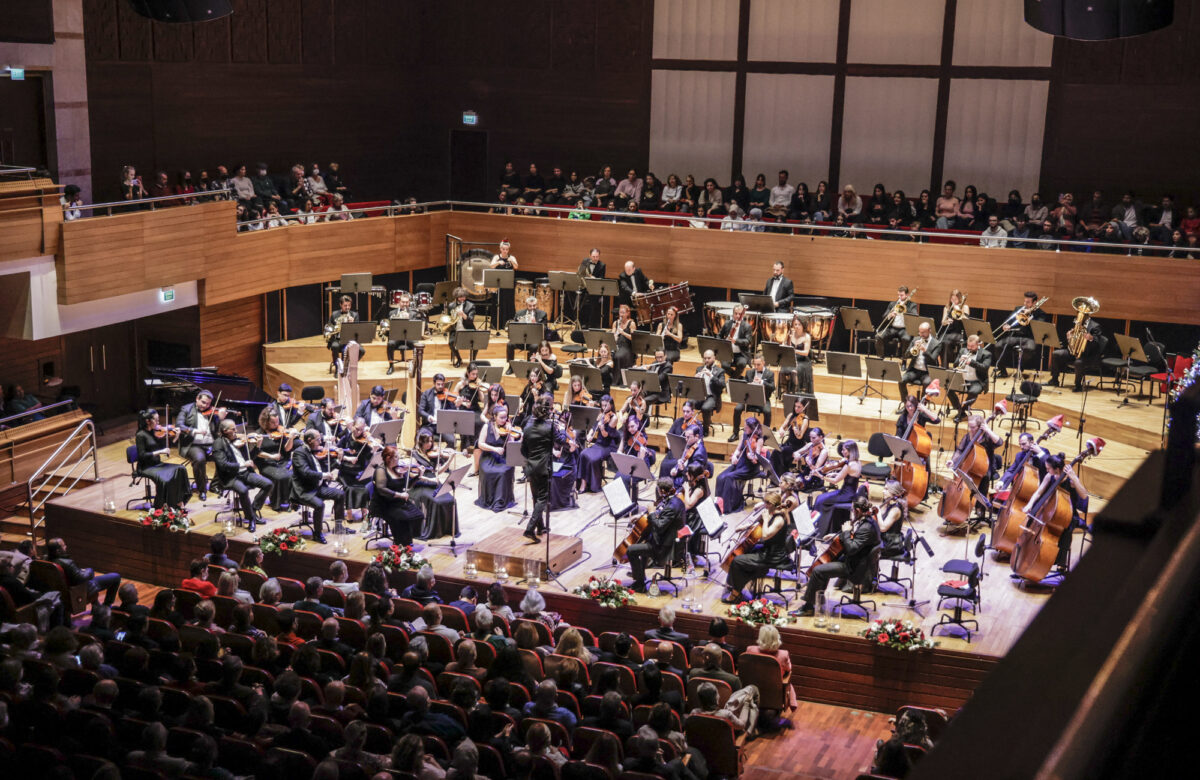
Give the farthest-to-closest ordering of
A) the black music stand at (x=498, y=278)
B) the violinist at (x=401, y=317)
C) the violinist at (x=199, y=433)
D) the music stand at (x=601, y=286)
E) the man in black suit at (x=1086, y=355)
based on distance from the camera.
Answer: the black music stand at (x=498, y=278)
the violinist at (x=401, y=317)
the music stand at (x=601, y=286)
the man in black suit at (x=1086, y=355)
the violinist at (x=199, y=433)

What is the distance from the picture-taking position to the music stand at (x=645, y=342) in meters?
16.1

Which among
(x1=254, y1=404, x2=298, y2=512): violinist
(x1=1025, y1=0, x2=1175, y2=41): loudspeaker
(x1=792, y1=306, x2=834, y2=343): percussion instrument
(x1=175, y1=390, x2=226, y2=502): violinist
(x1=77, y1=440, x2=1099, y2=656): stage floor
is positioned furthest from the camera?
(x1=792, y1=306, x2=834, y2=343): percussion instrument

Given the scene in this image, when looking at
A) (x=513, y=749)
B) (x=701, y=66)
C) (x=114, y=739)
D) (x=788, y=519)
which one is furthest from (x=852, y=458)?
(x=701, y=66)

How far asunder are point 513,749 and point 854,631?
4311 mm

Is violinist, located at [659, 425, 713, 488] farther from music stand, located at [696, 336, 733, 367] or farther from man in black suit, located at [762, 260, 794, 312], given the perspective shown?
man in black suit, located at [762, 260, 794, 312]

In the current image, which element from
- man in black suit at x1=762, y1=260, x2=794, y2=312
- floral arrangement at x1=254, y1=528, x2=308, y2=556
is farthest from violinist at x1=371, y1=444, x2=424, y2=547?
man in black suit at x1=762, y1=260, x2=794, y2=312

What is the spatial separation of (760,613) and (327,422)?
18.6 feet

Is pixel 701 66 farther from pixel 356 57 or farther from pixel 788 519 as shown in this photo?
Answer: pixel 788 519

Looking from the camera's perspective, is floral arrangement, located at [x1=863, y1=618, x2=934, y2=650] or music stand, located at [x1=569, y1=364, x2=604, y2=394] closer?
floral arrangement, located at [x1=863, y1=618, x2=934, y2=650]

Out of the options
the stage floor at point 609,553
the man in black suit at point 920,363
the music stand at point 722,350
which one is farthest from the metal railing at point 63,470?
the man in black suit at point 920,363

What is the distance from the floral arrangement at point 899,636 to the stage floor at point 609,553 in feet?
0.77

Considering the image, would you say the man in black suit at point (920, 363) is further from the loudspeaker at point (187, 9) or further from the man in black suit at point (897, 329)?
the loudspeaker at point (187, 9)

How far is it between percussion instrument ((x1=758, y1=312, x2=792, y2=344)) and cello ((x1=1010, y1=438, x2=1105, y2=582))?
18.8ft

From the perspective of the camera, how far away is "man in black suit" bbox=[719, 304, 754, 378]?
16281 millimetres
